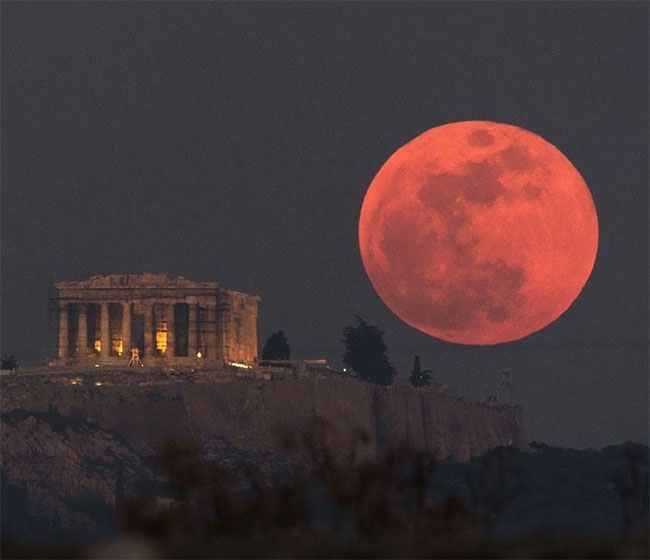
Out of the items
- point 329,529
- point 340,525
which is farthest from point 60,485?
point 340,525

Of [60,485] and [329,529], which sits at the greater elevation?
[60,485]

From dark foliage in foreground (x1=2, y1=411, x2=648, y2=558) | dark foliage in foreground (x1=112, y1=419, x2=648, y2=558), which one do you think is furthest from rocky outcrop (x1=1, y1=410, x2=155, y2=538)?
dark foliage in foreground (x1=2, y1=411, x2=648, y2=558)

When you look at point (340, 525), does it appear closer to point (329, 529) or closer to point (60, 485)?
point (329, 529)

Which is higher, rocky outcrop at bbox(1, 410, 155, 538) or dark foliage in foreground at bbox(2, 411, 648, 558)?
rocky outcrop at bbox(1, 410, 155, 538)

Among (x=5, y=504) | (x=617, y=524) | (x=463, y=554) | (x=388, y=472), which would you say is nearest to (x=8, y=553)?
(x=463, y=554)

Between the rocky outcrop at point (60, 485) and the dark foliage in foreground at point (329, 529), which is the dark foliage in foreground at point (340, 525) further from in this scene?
the rocky outcrop at point (60, 485)

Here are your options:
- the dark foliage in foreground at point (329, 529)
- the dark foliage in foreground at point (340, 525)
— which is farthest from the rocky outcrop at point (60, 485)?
the dark foliage in foreground at point (329, 529)

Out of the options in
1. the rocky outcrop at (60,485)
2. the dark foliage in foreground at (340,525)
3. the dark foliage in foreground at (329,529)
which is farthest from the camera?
the rocky outcrop at (60,485)

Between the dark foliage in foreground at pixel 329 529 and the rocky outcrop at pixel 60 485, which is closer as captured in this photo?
the dark foliage in foreground at pixel 329 529

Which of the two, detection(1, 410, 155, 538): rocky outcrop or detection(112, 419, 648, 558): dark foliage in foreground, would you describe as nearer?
detection(112, 419, 648, 558): dark foliage in foreground

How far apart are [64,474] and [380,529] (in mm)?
124344

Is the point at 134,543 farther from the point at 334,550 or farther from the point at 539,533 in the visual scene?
the point at 539,533

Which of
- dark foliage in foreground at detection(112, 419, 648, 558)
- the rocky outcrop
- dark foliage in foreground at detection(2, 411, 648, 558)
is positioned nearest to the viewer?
dark foliage in foreground at detection(2, 411, 648, 558)

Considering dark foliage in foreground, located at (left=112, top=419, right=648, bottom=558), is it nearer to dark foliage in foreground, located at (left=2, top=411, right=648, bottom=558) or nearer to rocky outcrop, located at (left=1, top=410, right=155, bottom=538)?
dark foliage in foreground, located at (left=2, top=411, right=648, bottom=558)
